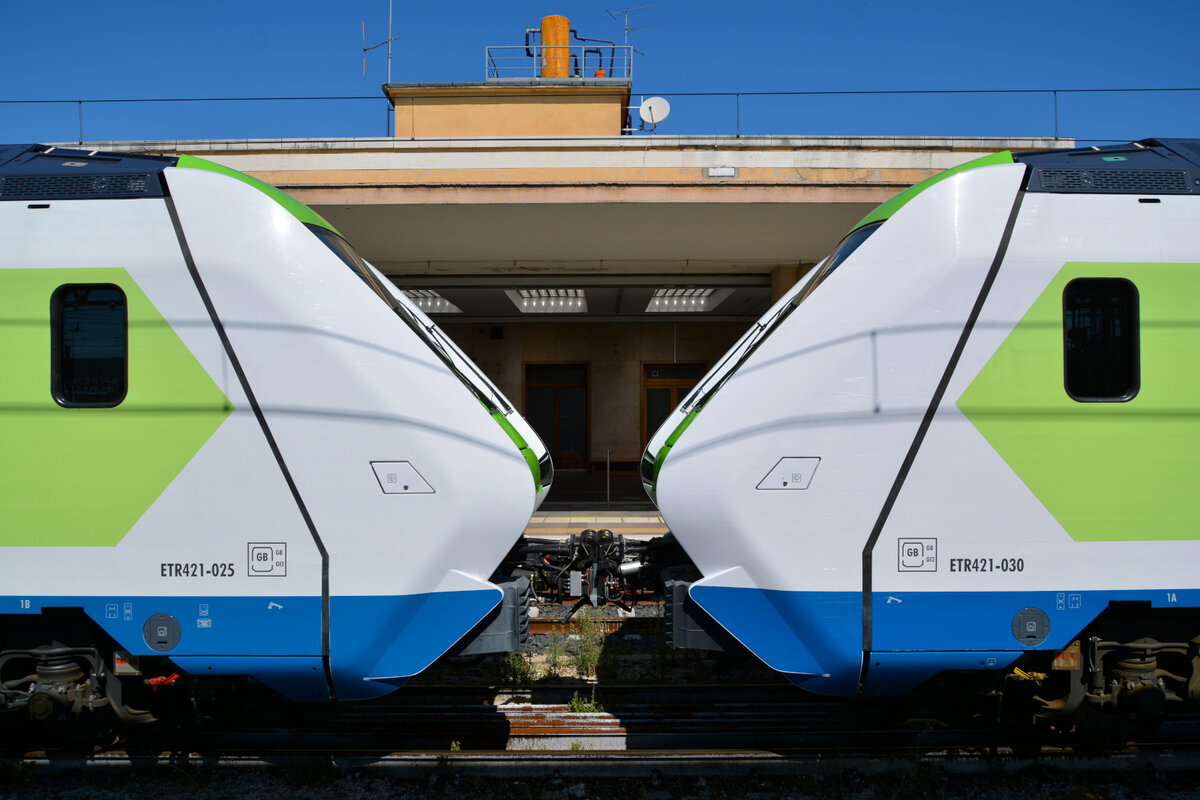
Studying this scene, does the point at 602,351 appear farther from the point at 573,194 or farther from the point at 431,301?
the point at 573,194

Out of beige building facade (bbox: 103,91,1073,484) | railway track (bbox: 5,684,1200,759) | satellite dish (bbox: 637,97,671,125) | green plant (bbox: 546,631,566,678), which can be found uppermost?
satellite dish (bbox: 637,97,671,125)

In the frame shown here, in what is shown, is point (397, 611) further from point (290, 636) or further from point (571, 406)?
point (571, 406)

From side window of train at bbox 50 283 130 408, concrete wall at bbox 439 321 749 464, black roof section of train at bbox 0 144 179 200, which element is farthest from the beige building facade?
side window of train at bbox 50 283 130 408

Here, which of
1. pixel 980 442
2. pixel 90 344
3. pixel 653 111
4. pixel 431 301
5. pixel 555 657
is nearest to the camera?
pixel 980 442

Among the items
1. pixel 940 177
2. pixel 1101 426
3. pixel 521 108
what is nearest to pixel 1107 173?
pixel 940 177

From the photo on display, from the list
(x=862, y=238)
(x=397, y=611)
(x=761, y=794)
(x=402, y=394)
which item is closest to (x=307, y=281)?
(x=402, y=394)

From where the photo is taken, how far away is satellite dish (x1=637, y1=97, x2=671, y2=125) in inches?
472

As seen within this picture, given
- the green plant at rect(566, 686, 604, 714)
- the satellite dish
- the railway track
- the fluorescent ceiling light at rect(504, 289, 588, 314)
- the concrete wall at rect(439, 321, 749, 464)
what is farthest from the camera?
the concrete wall at rect(439, 321, 749, 464)

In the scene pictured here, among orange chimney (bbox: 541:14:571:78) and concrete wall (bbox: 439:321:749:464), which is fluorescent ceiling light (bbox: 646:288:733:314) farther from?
orange chimney (bbox: 541:14:571:78)

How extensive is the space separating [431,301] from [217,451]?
13679 millimetres

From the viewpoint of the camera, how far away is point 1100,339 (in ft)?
12.0

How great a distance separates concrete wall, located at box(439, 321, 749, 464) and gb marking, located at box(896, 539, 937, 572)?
16.2 metres

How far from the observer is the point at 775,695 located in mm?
5062

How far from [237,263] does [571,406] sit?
16.8 meters
